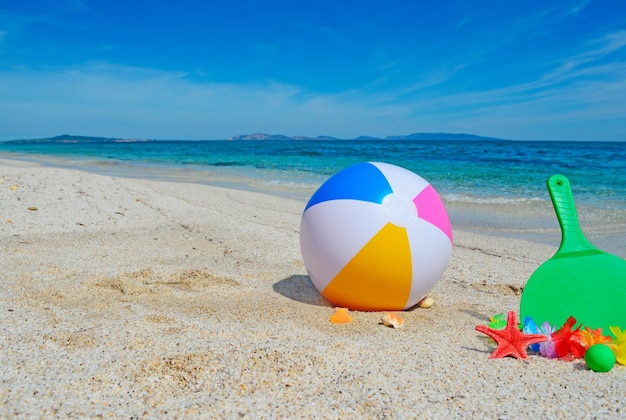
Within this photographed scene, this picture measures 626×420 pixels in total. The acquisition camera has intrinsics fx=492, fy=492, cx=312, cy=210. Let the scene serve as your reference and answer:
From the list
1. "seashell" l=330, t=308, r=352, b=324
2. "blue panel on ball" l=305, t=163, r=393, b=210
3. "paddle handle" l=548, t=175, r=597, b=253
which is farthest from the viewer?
"blue panel on ball" l=305, t=163, r=393, b=210

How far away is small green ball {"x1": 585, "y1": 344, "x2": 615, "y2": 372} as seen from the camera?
2869 millimetres

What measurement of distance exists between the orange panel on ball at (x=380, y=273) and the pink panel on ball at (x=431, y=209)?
28 centimetres

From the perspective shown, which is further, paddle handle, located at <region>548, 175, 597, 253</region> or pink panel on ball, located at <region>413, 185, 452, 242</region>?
pink panel on ball, located at <region>413, 185, 452, 242</region>

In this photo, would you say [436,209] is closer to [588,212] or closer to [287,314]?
[287,314]

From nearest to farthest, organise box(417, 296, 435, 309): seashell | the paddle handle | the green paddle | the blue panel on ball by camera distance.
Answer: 1. the green paddle
2. the paddle handle
3. the blue panel on ball
4. box(417, 296, 435, 309): seashell

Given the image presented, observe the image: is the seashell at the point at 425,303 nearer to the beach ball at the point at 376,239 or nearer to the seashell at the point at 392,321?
the beach ball at the point at 376,239

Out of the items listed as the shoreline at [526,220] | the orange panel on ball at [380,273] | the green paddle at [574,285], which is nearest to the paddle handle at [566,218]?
the green paddle at [574,285]

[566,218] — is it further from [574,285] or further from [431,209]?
[431,209]

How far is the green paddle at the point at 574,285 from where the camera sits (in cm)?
334

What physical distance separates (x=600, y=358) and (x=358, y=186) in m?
2.04

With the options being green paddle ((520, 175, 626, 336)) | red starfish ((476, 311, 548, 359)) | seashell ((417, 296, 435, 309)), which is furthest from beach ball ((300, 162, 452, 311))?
red starfish ((476, 311, 548, 359))

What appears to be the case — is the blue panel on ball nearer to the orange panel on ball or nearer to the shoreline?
the orange panel on ball

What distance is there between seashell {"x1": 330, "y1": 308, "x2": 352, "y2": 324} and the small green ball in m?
1.62

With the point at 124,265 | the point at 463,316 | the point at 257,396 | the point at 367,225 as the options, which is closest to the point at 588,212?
the point at 463,316
